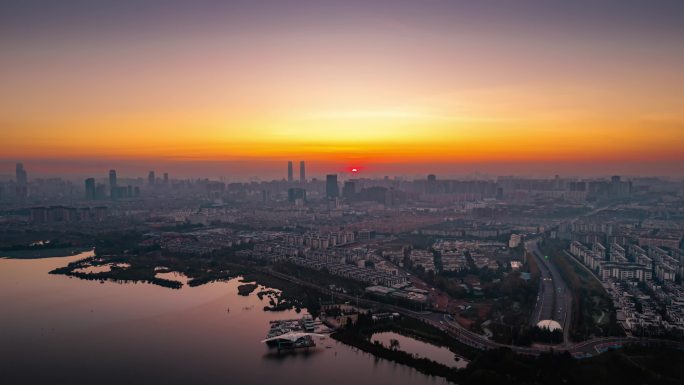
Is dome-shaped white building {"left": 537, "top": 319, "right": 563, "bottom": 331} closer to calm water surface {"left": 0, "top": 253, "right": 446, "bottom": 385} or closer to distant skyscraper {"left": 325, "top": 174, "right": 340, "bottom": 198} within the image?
calm water surface {"left": 0, "top": 253, "right": 446, "bottom": 385}

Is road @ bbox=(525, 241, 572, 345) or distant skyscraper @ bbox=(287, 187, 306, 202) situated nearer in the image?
road @ bbox=(525, 241, 572, 345)

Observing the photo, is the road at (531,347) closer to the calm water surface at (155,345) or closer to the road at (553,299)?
the road at (553,299)

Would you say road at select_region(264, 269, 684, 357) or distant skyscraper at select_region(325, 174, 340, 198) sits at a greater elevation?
distant skyscraper at select_region(325, 174, 340, 198)

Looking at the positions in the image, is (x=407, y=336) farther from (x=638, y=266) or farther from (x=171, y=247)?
(x=171, y=247)

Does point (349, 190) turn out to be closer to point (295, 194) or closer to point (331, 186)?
point (331, 186)

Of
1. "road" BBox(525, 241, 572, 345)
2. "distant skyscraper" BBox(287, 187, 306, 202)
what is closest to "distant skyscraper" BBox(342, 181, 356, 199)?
"distant skyscraper" BBox(287, 187, 306, 202)

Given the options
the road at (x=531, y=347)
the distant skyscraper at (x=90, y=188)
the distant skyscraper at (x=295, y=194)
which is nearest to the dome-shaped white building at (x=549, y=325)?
the road at (x=531, y=347)

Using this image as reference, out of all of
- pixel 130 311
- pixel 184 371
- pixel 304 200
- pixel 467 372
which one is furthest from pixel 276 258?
pixel 304 200
